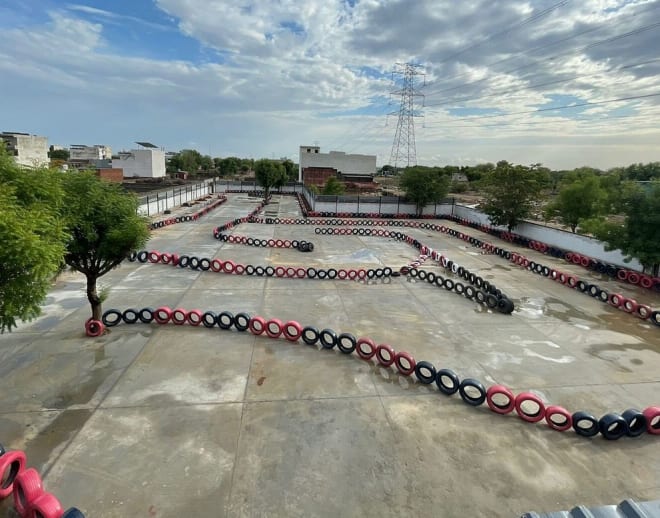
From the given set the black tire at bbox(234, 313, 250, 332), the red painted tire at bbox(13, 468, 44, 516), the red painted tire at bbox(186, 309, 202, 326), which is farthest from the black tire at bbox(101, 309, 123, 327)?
the red painted tire at bbox(13, 468, 44, 516)

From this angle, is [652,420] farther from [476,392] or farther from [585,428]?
[476,392]

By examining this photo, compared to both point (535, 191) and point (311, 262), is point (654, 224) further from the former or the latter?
point (311, 262)

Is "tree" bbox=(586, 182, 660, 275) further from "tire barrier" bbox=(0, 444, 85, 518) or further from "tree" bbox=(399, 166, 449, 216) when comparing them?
"tree" bbox=(399, 166, 449, 216)

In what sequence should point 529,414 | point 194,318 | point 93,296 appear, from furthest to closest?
point 194,318 → point 93,296 → point 529,414

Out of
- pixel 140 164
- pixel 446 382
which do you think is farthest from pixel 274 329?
pixel 140 164

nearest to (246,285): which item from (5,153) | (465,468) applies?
(5,153)

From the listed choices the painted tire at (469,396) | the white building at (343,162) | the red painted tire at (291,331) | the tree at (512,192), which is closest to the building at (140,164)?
the white building at (343,162)
